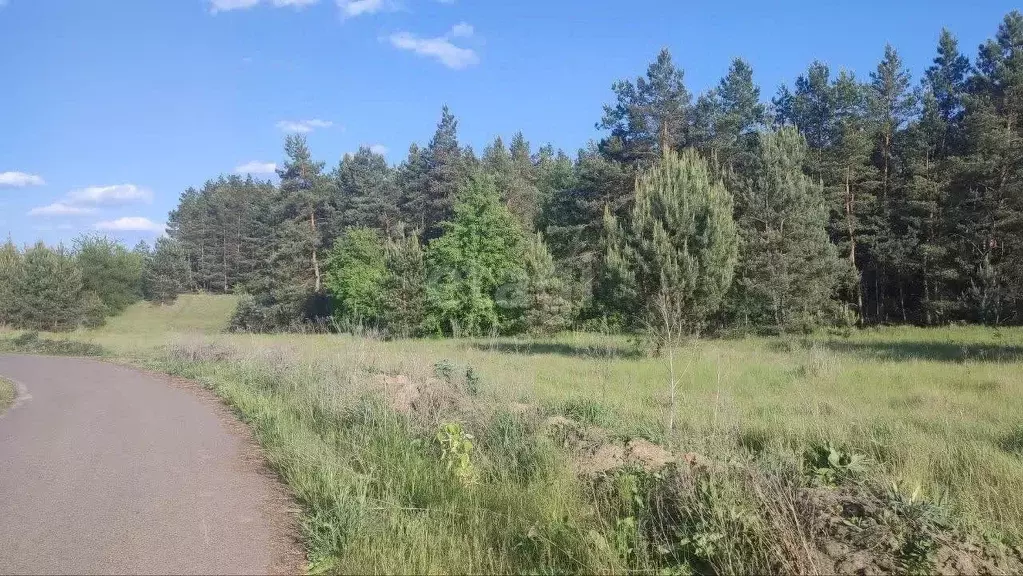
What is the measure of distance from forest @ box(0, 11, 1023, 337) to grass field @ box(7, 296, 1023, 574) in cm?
911

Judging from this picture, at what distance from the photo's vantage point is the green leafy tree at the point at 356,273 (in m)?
47.0

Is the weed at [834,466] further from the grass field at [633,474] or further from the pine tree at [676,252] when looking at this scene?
the pine tree at [676,252]

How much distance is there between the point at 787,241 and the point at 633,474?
27174 millimetres

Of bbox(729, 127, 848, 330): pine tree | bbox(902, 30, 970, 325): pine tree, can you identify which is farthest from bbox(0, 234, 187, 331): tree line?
bbox(902, 30, 970, 325): pine tree

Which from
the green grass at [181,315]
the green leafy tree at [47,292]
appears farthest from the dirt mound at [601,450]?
the green leafy tree at [47,292]

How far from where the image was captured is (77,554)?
4.48 metres

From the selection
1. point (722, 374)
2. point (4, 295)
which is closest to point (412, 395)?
point (722, 374)

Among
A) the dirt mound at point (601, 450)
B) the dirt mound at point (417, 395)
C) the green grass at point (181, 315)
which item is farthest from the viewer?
the green grass at point (181, 315)

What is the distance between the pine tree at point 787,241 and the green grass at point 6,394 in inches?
1087

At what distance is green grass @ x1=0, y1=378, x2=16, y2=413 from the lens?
1205 centimetres

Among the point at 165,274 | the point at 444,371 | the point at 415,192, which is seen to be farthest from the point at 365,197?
the point at 444,371

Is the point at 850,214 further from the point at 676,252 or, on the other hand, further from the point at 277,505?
the point at 277,505

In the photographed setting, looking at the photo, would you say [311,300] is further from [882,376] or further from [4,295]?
[882,376]

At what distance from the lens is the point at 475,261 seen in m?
41.2
